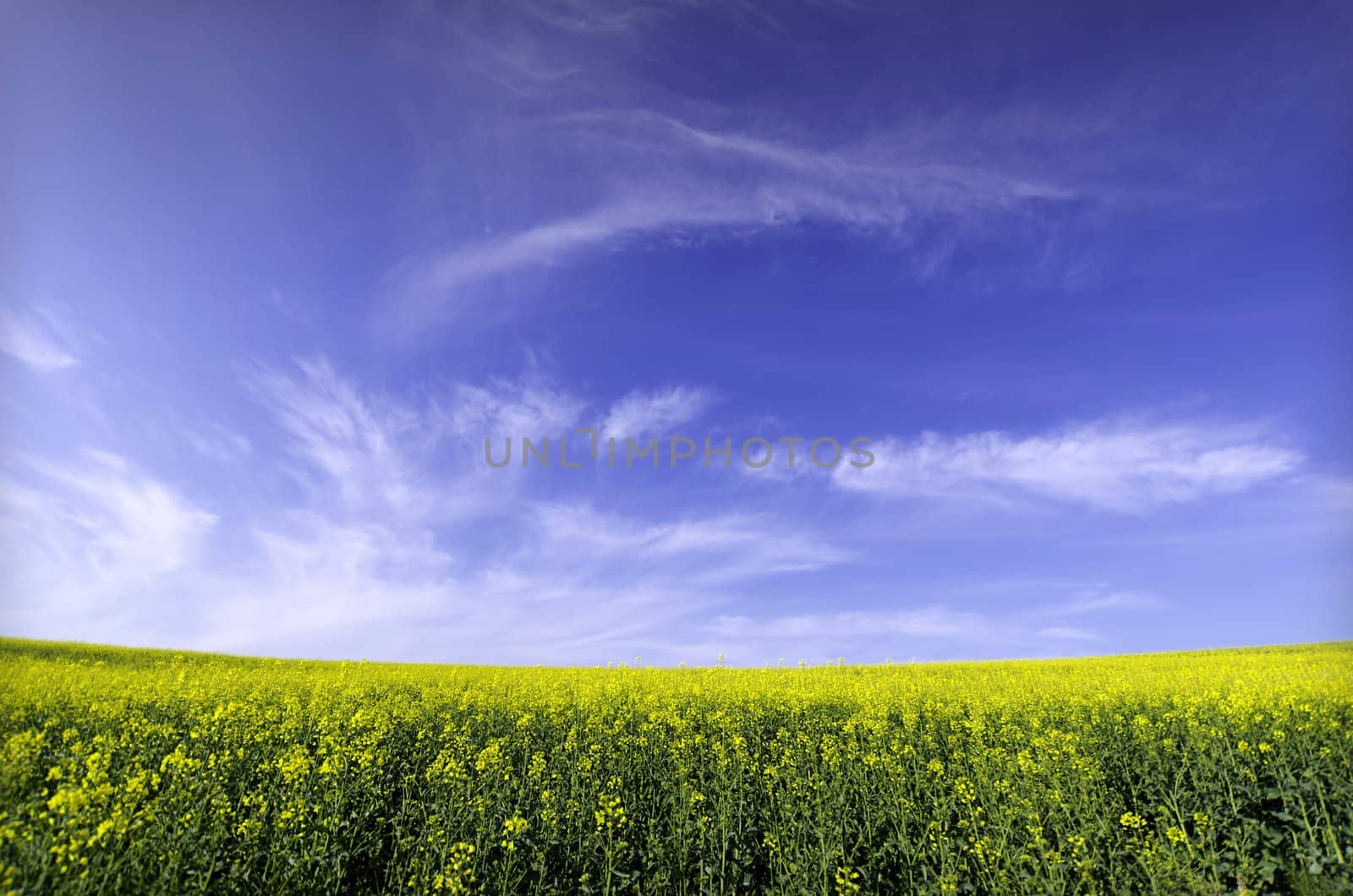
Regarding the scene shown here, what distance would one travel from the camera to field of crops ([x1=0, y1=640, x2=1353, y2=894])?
21.0 feet

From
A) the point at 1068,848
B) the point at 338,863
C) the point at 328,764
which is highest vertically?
the point at 328,764

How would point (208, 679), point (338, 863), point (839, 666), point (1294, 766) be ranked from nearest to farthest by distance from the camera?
point (338, 863)
point (1294, 766)
point (208, 679)
point (839, 666)

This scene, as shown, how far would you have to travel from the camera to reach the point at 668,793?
31.1 feet

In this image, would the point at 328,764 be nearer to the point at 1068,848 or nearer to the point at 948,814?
the point at 948,814

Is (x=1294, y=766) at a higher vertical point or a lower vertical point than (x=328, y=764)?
lower

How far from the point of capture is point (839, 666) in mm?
27859

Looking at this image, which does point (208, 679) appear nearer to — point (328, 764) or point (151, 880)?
point (328, 764)

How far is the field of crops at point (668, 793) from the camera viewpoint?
6395mm

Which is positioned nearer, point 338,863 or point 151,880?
point 151,880

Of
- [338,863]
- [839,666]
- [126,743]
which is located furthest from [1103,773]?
[839,666]

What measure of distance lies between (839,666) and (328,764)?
23.4 meters

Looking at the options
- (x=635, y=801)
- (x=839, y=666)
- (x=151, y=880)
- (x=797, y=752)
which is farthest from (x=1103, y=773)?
(x=839, y=666)

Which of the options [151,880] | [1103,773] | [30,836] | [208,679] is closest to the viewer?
[30,836]

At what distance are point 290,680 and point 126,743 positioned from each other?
9.76 m
